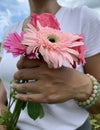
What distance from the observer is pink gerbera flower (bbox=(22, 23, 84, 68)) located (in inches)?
34.2

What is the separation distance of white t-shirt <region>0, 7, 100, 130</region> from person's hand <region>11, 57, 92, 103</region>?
0.18 m

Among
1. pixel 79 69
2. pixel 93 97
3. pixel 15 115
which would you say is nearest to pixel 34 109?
pixel 15 115

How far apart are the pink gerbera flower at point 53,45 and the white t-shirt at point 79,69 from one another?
274mm

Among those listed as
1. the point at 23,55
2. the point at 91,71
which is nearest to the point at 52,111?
the point at 91,71

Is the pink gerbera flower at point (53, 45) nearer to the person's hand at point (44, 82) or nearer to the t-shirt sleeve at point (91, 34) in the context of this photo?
the person's hand at point (44, 82)

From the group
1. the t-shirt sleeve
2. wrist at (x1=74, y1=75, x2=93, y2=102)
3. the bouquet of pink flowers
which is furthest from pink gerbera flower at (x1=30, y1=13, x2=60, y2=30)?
the t-shirt sleeve

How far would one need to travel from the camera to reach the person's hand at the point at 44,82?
0.93m

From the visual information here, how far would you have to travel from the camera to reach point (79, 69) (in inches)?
46.8

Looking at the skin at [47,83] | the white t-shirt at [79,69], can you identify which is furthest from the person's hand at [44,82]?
the white t-shirt at [79,69]

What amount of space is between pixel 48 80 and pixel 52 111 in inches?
9.2

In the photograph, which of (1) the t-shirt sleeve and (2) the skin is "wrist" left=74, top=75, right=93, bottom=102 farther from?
(1) the t-shirt sleeve

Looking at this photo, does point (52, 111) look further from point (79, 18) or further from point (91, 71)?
point (79, 18)

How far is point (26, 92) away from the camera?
95cm

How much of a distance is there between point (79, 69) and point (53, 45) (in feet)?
1.07
